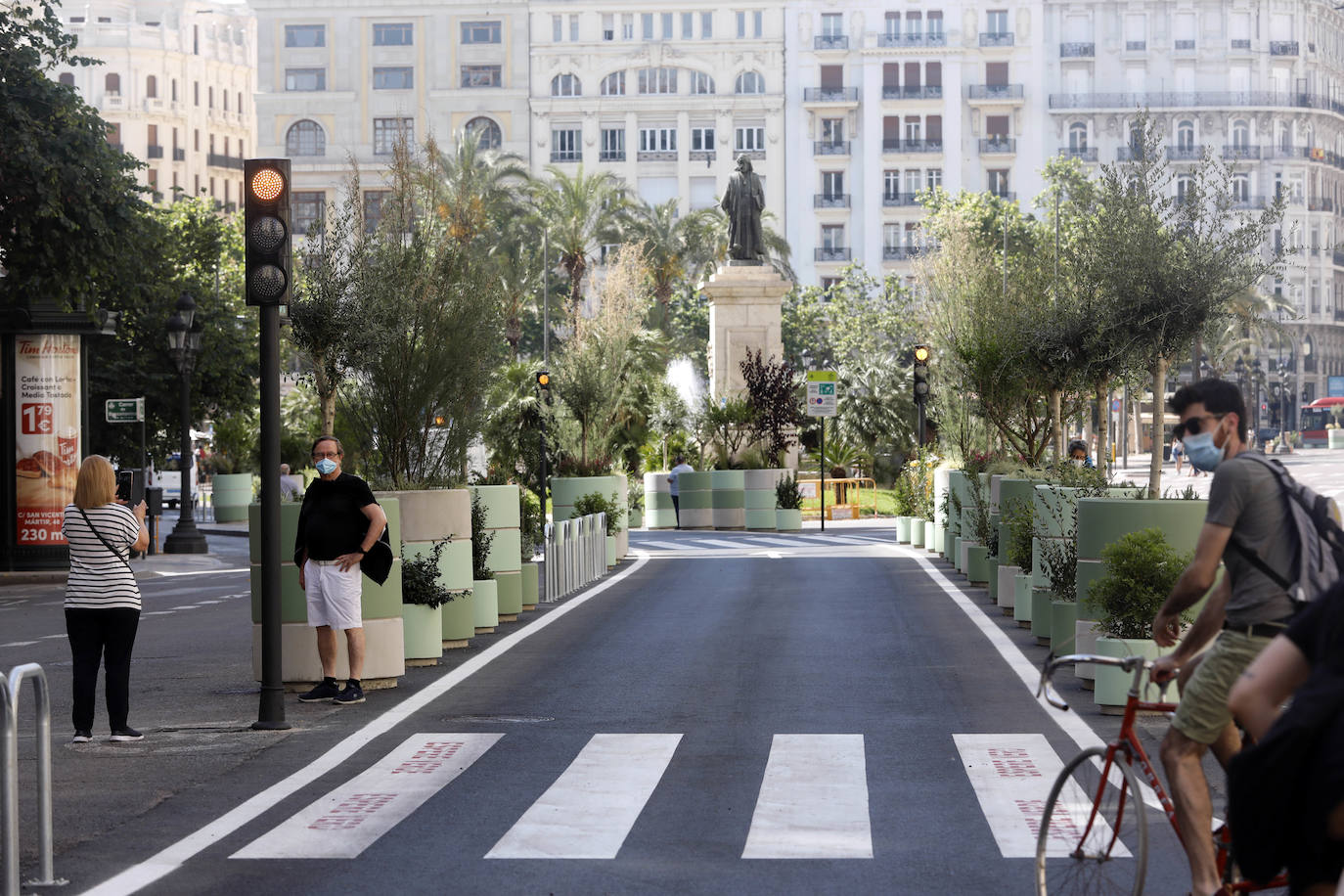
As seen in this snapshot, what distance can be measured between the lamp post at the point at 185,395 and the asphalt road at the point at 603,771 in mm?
16461

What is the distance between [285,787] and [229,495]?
41.7 m

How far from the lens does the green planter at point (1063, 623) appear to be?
535 inches

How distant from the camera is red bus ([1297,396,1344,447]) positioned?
107m

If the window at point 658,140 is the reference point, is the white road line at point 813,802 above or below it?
below

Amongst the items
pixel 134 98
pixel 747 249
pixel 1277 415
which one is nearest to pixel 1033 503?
pixel 747 249

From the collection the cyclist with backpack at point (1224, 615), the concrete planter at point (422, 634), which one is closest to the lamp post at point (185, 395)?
the concrete planter at point (422, 634)

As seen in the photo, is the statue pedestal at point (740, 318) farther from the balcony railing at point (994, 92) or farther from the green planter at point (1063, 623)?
the balcony railing at point (994, 92)

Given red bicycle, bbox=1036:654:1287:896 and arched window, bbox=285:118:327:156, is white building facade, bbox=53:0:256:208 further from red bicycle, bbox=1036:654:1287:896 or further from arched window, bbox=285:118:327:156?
red bicycle, bbox=1036:654:1287:896

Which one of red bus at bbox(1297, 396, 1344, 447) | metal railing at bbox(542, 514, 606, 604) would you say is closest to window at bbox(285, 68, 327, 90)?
red bus at bbox(1297, 396, 1344, 447)

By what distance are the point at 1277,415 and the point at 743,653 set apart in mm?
107394

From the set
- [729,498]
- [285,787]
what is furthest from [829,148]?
[285,787]

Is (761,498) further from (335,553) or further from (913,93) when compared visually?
(913,93)

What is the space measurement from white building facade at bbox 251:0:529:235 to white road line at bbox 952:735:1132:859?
303ft

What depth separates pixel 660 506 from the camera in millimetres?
41031
